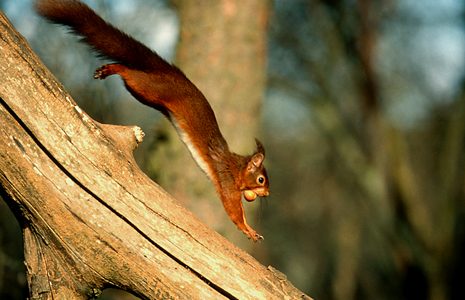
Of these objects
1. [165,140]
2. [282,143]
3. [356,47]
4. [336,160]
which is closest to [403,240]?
[356,47]

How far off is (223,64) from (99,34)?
188 centimetres

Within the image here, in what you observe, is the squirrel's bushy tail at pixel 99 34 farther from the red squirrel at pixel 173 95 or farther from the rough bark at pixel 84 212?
the rough bark at pixel 84 212

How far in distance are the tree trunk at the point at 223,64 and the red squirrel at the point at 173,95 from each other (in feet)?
3.66

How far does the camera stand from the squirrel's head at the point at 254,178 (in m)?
3.62

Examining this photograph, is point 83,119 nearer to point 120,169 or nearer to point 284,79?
point 120,169

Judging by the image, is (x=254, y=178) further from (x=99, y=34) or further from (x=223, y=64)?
(x=223, y=64)

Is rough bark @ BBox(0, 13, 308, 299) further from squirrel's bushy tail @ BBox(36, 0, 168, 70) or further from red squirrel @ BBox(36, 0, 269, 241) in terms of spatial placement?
red squirrel @ BBox(36, 0, 269, 241)

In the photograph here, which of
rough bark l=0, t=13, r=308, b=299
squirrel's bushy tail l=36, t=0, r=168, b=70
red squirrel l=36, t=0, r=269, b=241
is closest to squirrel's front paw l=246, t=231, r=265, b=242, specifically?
red squirrel l=36, t=0, r=269, b=241

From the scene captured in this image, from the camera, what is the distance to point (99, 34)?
3018mm

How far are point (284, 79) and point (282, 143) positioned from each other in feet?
25.9

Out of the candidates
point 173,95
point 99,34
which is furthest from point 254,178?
point 99,34

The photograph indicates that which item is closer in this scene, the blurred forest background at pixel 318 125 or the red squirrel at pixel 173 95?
the red squirrel at pixel 173 95

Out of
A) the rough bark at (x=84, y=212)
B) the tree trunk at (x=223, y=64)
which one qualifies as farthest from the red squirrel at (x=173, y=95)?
the tree trunk at (x=223, y=64)

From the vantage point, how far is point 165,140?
187 inches
